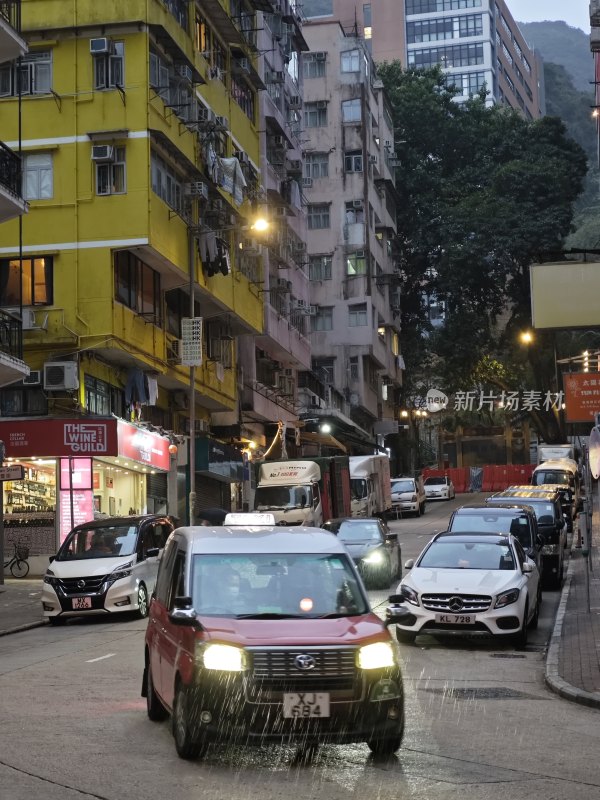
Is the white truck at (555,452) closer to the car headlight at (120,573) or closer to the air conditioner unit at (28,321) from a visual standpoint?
the air conditioner unit at (28,321)

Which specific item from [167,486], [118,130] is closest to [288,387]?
[167,486]

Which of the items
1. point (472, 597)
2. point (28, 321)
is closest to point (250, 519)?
point (472, 597)

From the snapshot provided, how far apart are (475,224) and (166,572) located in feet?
209

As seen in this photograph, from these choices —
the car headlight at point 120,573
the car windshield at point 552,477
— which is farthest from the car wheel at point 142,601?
the car windshield at point 552,477

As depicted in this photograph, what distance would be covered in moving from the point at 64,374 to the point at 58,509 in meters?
3.74

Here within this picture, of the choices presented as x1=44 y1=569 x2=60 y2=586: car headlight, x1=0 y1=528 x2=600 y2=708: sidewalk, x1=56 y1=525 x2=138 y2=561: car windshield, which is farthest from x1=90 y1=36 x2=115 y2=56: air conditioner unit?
x1=44 y1=569 x2=60 y2=586: car headlight

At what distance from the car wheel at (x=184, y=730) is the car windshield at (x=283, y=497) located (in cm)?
3078

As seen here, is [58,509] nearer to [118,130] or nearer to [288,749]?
[118,130]

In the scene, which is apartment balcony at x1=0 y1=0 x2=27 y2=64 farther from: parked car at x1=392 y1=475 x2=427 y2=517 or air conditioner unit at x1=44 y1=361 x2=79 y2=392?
parked car at x1=392 y1=475 x2=427 y2=517

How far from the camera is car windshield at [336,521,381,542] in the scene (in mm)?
28750

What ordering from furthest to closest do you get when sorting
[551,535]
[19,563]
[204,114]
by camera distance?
[204,114] < [19,563] < [551,535]

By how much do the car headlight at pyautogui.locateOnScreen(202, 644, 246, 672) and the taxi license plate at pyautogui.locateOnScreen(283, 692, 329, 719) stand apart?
403mm

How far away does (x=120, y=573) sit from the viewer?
76.4 ft

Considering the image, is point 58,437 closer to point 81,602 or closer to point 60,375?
point 60,375
